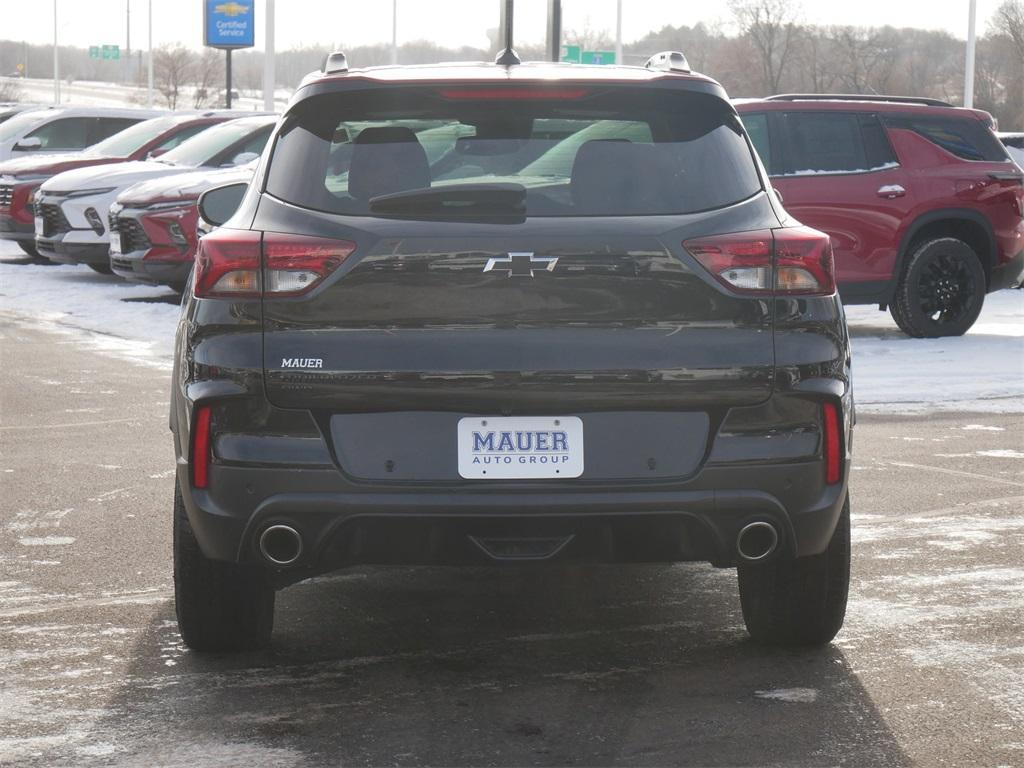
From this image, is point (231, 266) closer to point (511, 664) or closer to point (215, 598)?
point (215, 598)

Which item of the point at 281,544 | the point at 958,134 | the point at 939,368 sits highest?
the point at 958,134

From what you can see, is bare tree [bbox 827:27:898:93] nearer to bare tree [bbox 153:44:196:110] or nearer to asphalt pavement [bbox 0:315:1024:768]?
bare tree [bbox 153:44:196:110]

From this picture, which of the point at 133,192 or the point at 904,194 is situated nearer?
the point at 904,194

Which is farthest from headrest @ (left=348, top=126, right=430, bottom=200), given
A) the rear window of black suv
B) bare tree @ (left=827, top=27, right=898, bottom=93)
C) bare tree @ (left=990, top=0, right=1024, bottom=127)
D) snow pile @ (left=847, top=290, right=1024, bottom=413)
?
bare tree @ (left=827, top=27, right=898, bottom=93)

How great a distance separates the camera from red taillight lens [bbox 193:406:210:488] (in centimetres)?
428

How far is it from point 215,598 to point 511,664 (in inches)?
32.9

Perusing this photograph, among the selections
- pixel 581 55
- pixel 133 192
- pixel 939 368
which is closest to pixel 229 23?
pixel 581 55

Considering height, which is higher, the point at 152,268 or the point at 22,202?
the point at 22,202

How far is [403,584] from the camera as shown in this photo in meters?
5.79

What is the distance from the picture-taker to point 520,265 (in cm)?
420

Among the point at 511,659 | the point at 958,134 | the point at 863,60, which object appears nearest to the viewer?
the point at 511,659

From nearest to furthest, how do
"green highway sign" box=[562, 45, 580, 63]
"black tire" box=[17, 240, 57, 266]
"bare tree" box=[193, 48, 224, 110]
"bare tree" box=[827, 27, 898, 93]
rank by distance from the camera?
"black tire" box=[17, 240, 57, 266], "green highway sign" box=[562, 45, 580, 63], "bare tree" box=[827, 27, 898, 93], "bare tree" box=[193, 48, 224, 110]

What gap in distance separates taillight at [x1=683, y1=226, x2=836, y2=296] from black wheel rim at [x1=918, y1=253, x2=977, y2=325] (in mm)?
9687

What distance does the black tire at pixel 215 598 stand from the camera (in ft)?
15.3
